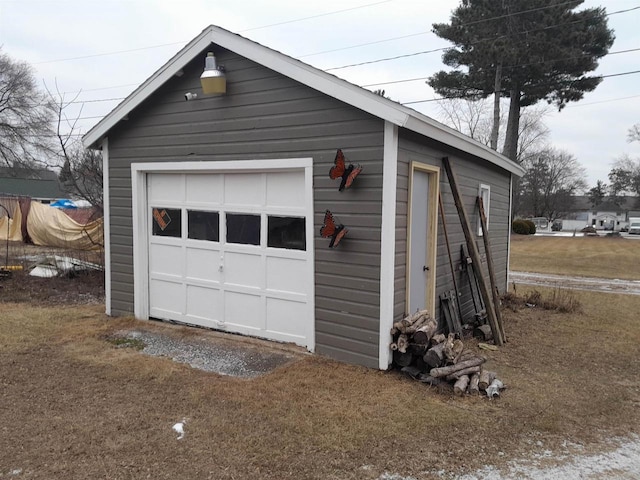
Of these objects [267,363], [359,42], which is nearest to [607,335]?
[267,363]

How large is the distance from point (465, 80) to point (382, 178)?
18348mm

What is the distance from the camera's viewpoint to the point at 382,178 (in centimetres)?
455

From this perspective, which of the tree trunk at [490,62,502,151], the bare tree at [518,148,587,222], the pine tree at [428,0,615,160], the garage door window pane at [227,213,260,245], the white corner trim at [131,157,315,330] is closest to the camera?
the garage door window pane at [227,213,260,245]

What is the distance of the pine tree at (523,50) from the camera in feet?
58.8

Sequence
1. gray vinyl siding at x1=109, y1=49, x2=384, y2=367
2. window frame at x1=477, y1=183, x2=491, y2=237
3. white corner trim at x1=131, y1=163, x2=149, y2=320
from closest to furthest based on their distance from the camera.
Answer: gray vinyl siding at x1=109, y1=49, x2=384, y2=367, white corner trim at x1=131, y1=163, x2=149, y2=320, window frame at x1=477, y1=183, x2=491, y2=237

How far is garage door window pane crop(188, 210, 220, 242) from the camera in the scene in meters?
5.95

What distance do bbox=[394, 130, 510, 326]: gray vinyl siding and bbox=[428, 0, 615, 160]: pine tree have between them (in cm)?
1168

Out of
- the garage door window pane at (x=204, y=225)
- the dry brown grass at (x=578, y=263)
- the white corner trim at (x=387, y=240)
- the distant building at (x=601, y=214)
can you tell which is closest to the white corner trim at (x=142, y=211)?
the garage door window pane at (x=204, y=225)

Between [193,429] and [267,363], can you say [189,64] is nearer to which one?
[267,363]

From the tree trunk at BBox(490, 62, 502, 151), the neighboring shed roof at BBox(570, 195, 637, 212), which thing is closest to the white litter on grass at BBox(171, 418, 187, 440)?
the tree trunk at BBox(490, 62, 502, 151)

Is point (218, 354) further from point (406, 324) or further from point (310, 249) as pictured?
point (406, 324)

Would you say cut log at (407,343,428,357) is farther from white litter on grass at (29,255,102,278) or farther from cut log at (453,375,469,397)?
white litter on grass at (29,255,102,278)

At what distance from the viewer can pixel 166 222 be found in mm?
6406

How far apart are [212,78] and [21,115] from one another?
30818mm
